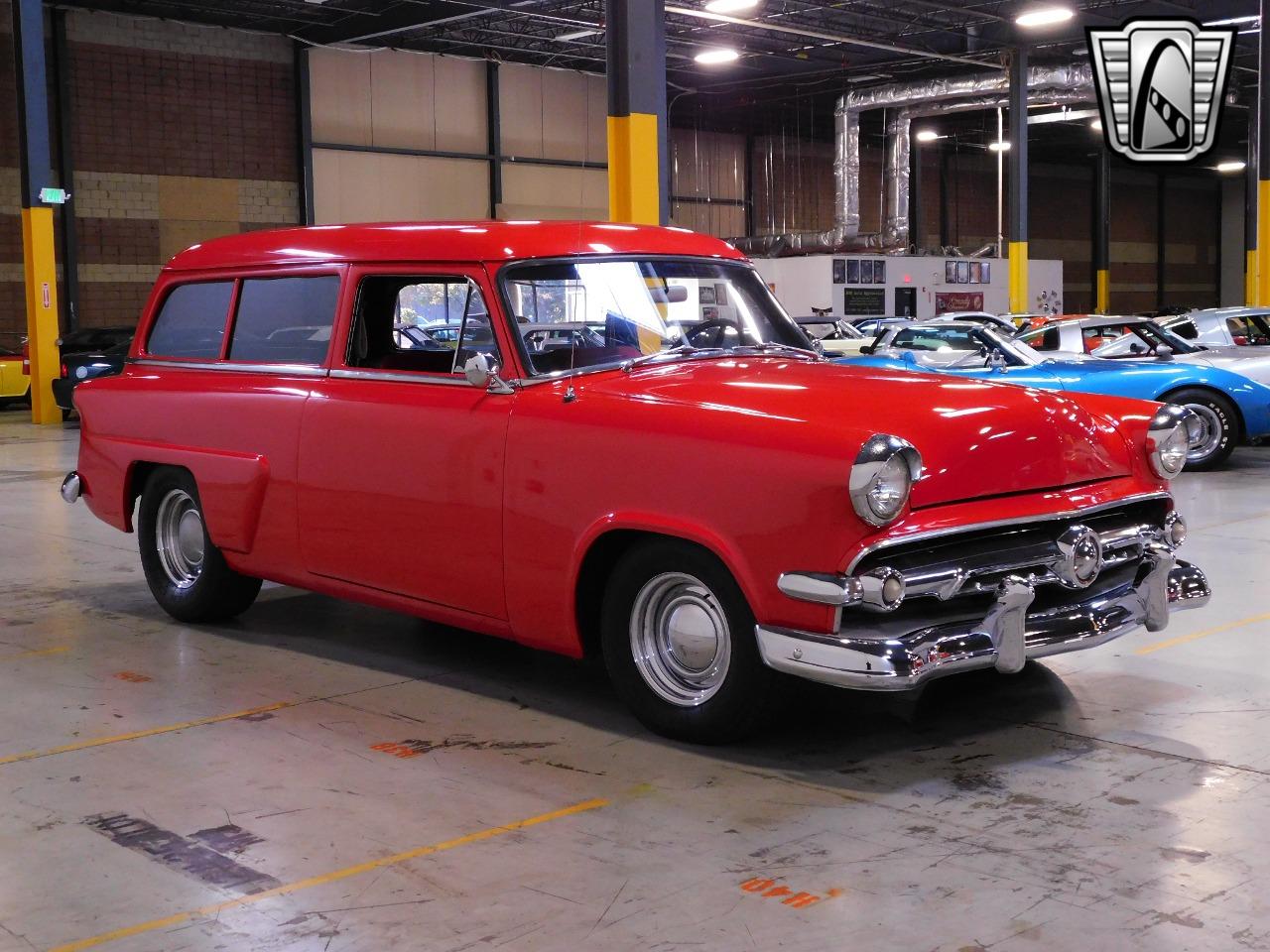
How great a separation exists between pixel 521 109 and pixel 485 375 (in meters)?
27.1

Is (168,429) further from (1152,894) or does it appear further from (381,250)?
(1152,894)

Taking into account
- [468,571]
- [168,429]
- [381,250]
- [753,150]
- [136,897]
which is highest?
[753,150]

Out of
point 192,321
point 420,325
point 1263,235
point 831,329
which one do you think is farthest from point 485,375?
point 1263,235

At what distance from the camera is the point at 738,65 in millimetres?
32344

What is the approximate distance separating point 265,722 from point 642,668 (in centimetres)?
144

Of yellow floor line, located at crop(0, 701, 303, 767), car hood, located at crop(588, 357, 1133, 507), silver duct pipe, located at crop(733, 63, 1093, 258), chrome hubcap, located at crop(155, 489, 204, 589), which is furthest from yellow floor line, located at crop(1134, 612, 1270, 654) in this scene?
silver duct pipe, located at crop(733, 63, 1093, 258)

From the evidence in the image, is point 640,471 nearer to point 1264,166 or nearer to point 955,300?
point 1264,166

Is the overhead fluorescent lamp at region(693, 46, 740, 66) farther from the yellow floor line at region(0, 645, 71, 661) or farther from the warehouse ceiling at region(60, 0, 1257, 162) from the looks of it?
the yellow floor line at region(0, 645, 71, 661)

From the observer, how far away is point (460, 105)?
98.1ft

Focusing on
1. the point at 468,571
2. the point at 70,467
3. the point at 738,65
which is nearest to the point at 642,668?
the point at 468,571

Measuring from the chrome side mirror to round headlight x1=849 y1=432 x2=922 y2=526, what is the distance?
1491 millimetres

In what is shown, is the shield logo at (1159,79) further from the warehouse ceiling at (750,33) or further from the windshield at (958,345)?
the windshield at (958,345)

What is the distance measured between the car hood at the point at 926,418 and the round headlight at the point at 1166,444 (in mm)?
138

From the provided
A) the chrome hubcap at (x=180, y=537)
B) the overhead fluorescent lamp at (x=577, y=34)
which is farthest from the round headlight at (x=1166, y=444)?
the overhead fluorescent lamp at (x=577, y=34)
